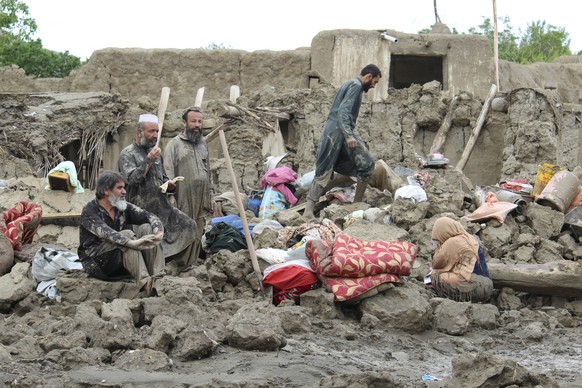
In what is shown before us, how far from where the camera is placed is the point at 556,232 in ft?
38.5

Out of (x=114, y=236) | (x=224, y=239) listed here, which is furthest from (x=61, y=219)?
(x=114, y=236)

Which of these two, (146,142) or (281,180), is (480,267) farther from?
(281,180)

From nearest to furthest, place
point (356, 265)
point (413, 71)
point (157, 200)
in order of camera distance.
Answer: point (356, 265) < point (157, 200) < point (413, 71)

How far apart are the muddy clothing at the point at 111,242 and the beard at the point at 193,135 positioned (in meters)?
1.33

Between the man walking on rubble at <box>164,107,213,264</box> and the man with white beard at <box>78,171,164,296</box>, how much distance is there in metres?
1.15

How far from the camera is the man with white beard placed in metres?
8.49

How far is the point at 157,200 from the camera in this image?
9.43 metres

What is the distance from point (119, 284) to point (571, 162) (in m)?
8.51

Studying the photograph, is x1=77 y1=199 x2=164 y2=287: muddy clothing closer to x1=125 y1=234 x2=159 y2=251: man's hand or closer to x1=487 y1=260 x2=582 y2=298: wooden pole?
x1=125 y1=234 x2=159 y2=251: man's hand

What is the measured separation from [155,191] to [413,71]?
10059mm

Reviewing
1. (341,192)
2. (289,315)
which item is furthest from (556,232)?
(289,315)

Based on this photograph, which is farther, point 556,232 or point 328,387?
point 556,232

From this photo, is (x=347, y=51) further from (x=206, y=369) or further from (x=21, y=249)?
(x=206, y=369)

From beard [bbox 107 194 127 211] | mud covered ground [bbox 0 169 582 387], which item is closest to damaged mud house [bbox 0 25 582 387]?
mud covered ground [bbox 0 169 582 387]
